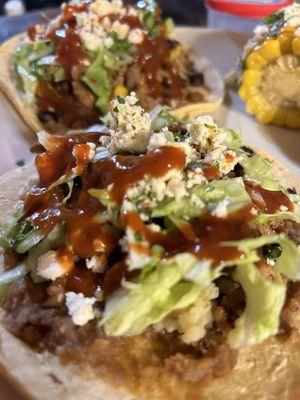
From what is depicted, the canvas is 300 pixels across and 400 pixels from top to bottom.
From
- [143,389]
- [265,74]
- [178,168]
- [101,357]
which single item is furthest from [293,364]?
[265,74]

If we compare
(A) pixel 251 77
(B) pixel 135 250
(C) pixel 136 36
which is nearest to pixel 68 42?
(C) pixel 136 36

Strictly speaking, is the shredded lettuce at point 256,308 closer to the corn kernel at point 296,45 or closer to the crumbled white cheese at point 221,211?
the crumbled white cheese at point 221,211

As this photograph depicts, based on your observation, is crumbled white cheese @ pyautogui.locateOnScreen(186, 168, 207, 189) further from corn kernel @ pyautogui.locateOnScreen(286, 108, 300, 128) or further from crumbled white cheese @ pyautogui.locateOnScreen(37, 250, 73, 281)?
corn kernel @ pyautogui.locateOnScreen(286, 108, 300, 128)

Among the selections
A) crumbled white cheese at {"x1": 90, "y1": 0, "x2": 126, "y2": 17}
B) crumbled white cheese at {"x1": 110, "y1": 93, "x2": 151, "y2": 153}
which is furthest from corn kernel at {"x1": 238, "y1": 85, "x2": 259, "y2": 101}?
crumbled white cheese at {"x1": 110, "y1": 93, "x2": 151, "y2": 153}

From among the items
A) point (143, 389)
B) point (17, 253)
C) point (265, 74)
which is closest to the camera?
point (143, 389)

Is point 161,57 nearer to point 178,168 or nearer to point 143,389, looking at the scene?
point 178,168

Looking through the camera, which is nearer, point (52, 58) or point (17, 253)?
point (17, 253)

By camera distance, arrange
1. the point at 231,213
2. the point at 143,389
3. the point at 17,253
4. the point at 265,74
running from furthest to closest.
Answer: the point at 265,74 → the point at 17,253 → the point at 231,213 → the point at 143,389
